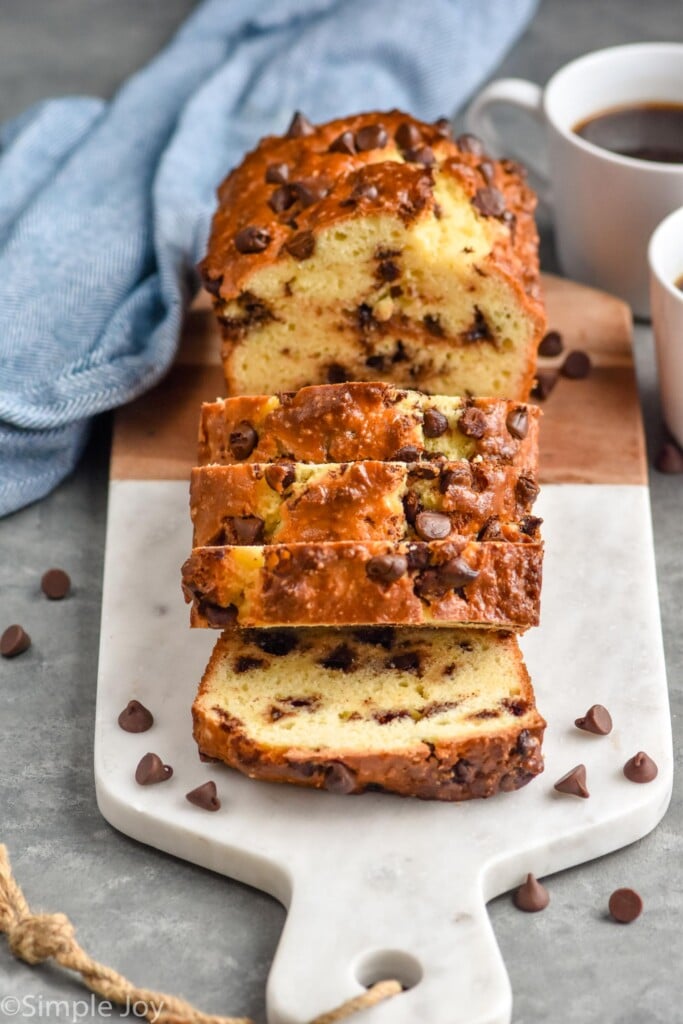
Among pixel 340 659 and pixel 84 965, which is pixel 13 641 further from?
pixel 84 965

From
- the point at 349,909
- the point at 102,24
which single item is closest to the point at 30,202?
the point at 102,24

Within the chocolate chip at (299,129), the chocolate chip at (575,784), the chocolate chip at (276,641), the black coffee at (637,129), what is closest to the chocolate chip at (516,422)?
the chocolate chip at (276,641)

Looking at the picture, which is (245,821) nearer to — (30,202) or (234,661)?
(234,661)

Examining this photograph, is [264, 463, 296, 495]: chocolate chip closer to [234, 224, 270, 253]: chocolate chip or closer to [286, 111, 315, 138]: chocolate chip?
[234, 224, 270, 253]: chocolate chip

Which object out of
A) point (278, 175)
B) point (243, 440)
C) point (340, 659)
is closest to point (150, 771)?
point (340, 659)

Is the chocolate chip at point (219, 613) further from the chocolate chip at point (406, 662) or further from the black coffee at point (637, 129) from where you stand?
the black coffee at point (637, 129)

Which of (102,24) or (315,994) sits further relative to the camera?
(102,24)
